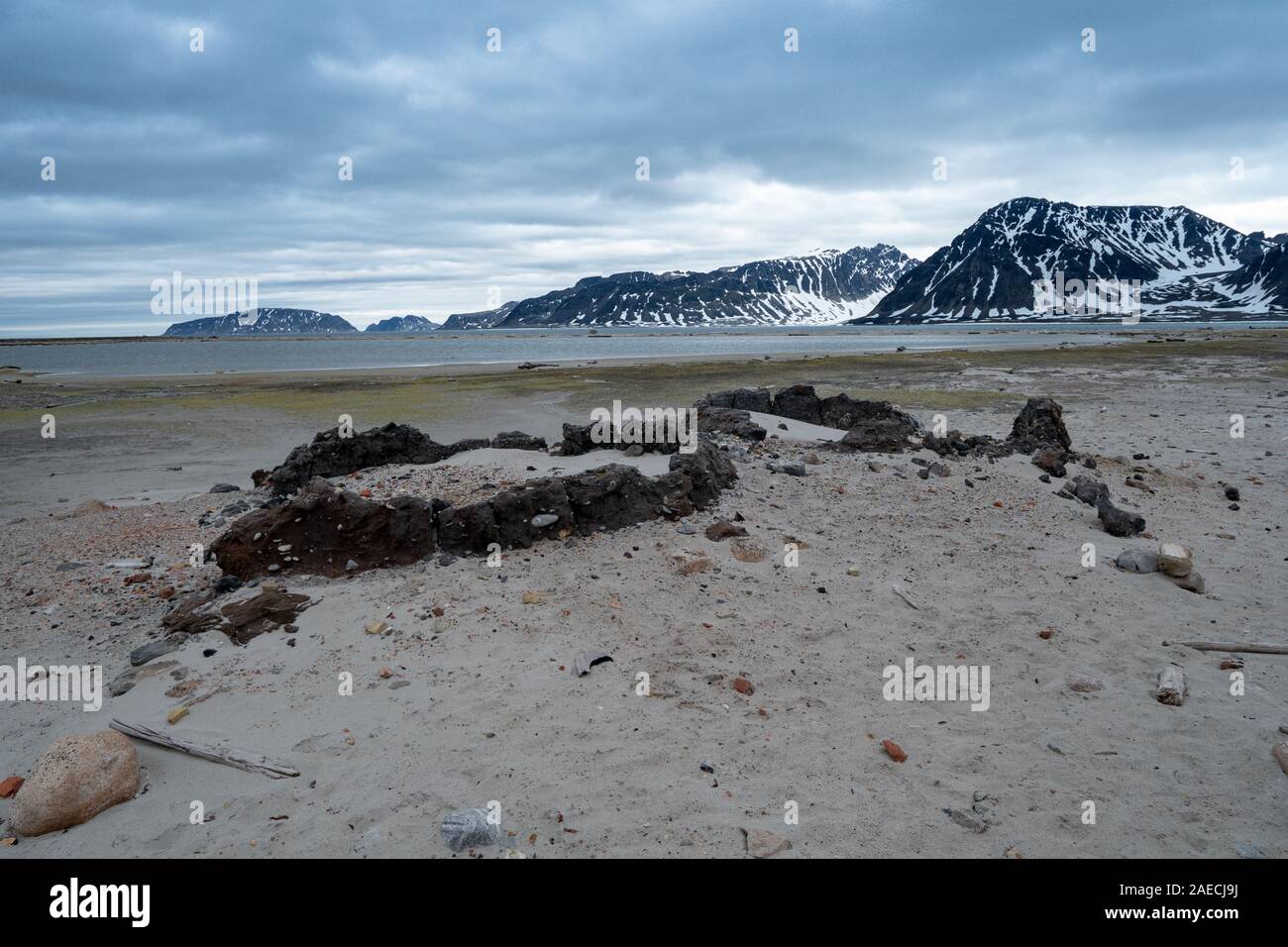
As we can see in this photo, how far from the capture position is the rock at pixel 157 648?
6.86 meters

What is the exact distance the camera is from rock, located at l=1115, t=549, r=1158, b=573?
29.8ft

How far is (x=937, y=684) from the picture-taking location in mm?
6598

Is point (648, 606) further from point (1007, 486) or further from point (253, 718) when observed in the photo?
point (1007, 486)

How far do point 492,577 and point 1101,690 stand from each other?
622 centimetres

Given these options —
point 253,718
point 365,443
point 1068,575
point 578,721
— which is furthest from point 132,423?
point 1068,575

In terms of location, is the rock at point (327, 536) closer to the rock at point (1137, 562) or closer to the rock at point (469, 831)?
the rock at point (469, 831)

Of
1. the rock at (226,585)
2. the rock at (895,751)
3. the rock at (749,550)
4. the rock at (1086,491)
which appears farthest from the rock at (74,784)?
the rock at (1086,491)

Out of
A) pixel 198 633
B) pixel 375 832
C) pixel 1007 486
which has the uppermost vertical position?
pixel 1007 486

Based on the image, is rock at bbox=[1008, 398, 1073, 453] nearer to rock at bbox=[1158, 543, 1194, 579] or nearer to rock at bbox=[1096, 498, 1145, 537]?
rock at bbox=[1096, 498, 1145, 537]

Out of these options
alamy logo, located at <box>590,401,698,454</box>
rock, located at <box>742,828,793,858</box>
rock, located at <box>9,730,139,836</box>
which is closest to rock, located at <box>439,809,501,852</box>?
rock, located at <box>742,828,793,858</box>

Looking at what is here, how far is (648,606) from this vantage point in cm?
769

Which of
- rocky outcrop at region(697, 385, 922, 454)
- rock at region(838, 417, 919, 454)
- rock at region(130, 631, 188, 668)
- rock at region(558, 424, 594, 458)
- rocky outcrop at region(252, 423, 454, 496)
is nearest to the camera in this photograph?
rock at region(130, 631, 188, 668)

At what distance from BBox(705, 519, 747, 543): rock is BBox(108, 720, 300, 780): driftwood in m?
5.50

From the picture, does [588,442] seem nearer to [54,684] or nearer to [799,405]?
[799,405]
